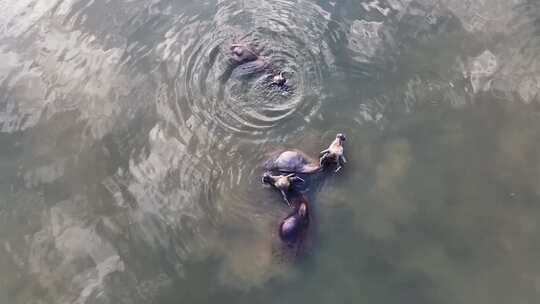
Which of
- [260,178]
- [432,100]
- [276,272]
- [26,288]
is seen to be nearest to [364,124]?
[432,100]

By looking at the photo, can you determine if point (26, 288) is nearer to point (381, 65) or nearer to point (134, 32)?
point (134, 32)

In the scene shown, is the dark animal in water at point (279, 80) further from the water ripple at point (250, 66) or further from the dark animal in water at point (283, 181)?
the dark animal in water at point (283, 181)

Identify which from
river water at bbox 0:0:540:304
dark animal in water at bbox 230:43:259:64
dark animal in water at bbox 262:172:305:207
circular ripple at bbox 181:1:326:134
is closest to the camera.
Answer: river water at bbox 0:0:540:304

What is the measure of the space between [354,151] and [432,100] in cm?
175

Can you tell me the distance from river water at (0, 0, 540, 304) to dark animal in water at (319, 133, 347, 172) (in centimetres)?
22

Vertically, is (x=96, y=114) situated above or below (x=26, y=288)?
above

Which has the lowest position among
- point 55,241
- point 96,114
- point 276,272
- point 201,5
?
point 276,272

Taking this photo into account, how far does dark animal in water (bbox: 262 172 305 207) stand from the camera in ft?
26.8

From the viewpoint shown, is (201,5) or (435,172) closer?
(435,172)

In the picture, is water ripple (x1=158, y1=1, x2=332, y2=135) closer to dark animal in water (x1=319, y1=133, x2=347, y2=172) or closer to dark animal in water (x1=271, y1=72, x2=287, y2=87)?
dark animal in water (x1=271, y1=72, x2=287, y2=87)

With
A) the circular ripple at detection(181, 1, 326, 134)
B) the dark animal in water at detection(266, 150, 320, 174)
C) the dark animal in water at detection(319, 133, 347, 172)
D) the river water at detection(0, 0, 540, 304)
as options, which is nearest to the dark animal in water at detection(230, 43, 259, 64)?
the circular ripple at detection(181, 1, 326, 134)

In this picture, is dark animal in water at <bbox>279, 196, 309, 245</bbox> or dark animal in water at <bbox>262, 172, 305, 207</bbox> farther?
dark animal in water at <bbox>262, 172, 305, 207</bbox>

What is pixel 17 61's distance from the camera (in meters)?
10.3

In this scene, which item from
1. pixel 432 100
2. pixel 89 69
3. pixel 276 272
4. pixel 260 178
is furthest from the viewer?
pixel 89 69
